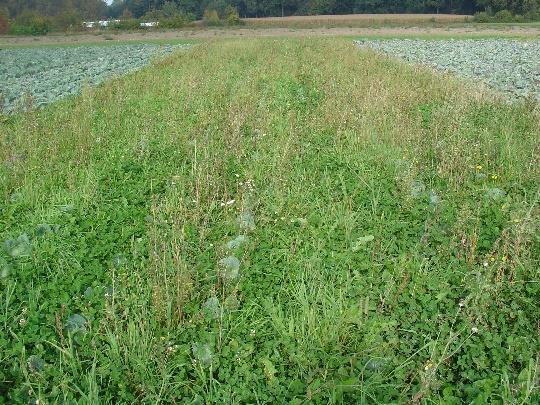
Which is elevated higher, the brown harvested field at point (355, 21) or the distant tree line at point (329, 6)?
the distant tree line at point (329, 6)

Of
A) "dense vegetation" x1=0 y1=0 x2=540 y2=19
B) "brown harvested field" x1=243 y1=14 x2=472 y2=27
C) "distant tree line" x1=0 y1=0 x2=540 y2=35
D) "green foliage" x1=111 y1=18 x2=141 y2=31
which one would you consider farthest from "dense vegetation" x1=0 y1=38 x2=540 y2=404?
"dense vegetation" x1=0 y1=0 x2=540 y2=19

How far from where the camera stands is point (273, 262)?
4.45 meters

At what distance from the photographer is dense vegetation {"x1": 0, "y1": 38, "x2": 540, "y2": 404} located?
312cm

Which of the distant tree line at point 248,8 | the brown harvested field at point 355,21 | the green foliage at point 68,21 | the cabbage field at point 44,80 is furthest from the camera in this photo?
the distant tree line at point 248,8

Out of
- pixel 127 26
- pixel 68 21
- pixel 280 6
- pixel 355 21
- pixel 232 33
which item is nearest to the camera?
pixel 232 33

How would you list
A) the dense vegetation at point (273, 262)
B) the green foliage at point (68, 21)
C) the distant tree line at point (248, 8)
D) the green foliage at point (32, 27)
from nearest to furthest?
the dense vegetation at point (273, 262) < the green foliage at point (32, 27) < the green foliage at point (68, 21) < the distant tree line at point (248, 8)

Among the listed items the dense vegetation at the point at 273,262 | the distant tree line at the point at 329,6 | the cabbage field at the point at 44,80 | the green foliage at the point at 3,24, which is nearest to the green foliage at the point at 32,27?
the green foliage at the point at 3,24

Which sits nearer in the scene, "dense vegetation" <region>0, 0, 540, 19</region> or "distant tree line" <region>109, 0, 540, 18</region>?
"dense vegetation" <region>0, 0, 540, 19</region>

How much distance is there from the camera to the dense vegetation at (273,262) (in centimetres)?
312

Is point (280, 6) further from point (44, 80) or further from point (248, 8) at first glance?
point (44, 80)

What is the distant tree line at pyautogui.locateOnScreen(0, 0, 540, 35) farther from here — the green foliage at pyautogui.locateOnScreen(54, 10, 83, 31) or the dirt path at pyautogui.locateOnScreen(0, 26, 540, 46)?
the dirt path at pyautogui.locateOnScreen(0, 26, 540, 46)

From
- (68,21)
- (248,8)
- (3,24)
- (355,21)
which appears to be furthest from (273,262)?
(248,8)

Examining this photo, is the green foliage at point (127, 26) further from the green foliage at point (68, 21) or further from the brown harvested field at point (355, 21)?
the brown harvested field at point (355, 21)

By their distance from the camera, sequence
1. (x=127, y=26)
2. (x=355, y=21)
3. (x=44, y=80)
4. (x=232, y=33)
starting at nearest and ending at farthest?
(x=44, y=80)
(x=232, y=33)
(x=127, y=26)
(x=355, y=21)
